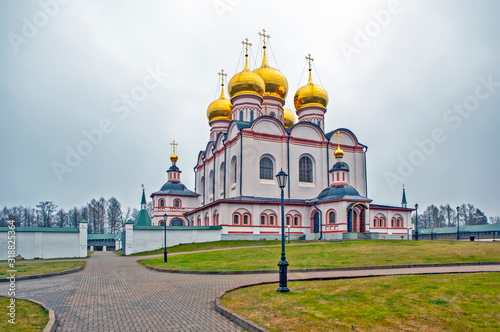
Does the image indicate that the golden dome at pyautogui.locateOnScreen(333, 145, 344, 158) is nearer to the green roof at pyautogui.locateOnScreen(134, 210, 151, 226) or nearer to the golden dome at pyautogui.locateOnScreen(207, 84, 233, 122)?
the golden dome at pyautogui.locateOnScreen(207, 84, 233, 122)

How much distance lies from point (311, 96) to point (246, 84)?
26.2ft

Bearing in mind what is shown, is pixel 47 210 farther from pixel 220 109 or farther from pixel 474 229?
pixel 474 229

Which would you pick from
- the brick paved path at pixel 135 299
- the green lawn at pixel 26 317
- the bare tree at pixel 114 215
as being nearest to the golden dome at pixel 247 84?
the brick paved path at pixel 135 299

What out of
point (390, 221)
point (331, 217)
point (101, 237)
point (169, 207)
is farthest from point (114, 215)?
point (390, 221)

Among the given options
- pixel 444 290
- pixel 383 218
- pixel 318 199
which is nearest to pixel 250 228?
pixel 318 199

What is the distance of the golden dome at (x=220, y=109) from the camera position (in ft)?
148

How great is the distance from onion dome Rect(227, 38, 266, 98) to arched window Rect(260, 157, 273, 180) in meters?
7.71

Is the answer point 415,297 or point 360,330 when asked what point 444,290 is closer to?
point 415,297

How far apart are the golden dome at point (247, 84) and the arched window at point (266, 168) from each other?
25.3ft

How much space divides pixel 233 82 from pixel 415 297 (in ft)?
111

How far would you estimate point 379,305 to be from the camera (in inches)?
269

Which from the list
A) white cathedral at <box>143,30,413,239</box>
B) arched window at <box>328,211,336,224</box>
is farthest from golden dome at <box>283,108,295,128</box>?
arched window at <box>328,211,336,224</box>

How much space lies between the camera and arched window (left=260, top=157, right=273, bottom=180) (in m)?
34.4

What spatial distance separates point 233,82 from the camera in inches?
1534
